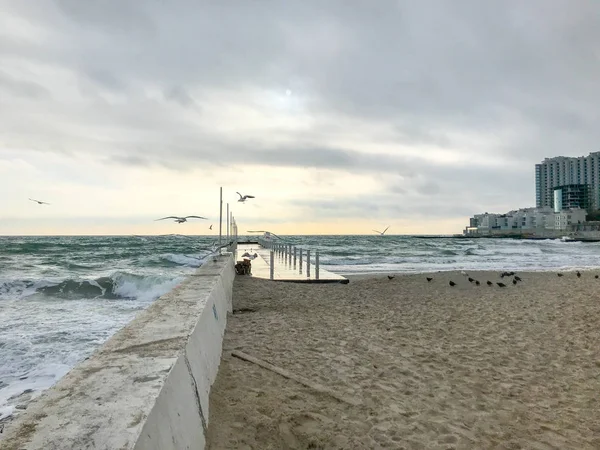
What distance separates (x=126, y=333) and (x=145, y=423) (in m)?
1.85

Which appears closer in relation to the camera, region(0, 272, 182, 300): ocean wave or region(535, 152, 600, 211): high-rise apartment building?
region(0, 272, 182, 300): ocean wave

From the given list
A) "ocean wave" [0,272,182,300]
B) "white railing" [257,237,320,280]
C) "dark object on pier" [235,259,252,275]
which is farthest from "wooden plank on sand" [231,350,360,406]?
"ocean wave" [0,272,182,300]

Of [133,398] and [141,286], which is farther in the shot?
[141,286]

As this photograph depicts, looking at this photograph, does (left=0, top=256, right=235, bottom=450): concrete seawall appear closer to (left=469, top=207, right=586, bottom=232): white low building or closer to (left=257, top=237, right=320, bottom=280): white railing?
(left=257, top=237, right=320, bottom=280): white railing

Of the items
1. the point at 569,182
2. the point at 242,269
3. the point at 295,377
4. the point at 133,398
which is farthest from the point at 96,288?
the point at 569,182

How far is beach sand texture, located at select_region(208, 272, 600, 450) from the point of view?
3355 millimetres

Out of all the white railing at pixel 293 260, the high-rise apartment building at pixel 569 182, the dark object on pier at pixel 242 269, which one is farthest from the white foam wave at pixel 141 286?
the high-rise apartment building at pixel 569 182

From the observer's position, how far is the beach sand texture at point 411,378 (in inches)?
132

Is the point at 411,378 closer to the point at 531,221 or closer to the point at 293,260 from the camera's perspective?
the point at 293,260

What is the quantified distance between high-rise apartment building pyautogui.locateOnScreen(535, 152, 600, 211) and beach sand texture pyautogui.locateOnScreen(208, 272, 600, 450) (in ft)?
540

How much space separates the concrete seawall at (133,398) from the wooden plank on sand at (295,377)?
821 mm

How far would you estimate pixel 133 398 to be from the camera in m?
2.25

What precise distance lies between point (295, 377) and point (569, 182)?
7697 inches

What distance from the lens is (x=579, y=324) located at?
24.8 feet
